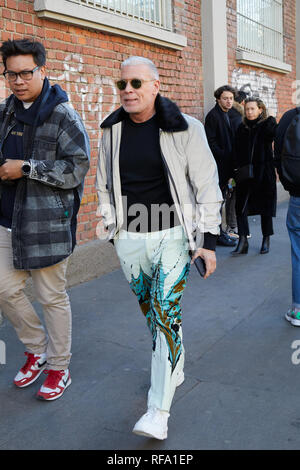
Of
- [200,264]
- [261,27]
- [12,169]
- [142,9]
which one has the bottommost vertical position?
[200,264]

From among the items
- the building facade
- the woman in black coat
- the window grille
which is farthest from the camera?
the woman in black coat

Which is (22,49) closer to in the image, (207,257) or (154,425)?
(207,257)

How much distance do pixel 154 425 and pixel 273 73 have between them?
10812 millimetres

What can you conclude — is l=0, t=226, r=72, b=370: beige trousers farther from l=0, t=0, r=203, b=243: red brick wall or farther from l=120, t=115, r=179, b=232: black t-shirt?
l=0, t=0, r=203, b=243: red brick wall

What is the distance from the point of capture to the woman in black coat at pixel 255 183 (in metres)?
7.17

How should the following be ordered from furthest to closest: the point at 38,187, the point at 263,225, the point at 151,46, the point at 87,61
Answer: the point at 151,46, the point at 263,225, the point at 87,61, the point at 38,187

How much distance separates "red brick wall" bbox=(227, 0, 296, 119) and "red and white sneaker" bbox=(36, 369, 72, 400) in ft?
25.1

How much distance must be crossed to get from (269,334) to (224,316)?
0.54 meters

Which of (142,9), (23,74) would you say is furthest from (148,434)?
(142,9)

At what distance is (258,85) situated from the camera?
1145 cm

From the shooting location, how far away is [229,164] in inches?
301

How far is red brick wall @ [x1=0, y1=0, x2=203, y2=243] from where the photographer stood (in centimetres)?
Answer: 530

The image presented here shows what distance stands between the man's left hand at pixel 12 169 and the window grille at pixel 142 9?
3443 mm

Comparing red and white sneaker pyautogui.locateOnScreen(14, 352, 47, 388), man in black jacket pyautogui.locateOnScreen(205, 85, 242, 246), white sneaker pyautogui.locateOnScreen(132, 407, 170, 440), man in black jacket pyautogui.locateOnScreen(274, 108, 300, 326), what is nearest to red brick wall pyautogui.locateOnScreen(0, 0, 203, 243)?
man in black jacket pyautogui.locateOnScreen(205, 85, 242, 246)
